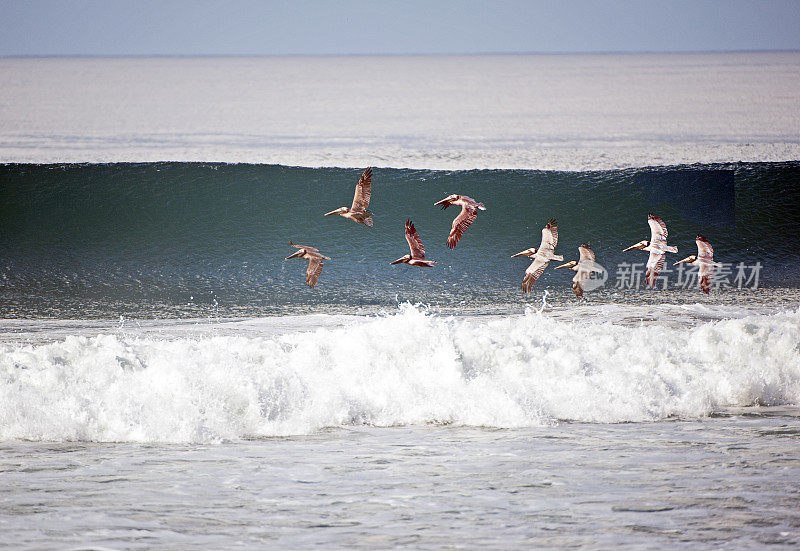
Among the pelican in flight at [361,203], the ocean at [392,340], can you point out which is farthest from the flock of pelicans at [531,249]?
the ocean at [392,340]

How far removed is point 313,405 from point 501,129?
297 inches

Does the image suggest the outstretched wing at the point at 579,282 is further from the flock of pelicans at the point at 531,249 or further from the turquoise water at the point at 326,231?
the turquoise water at the point at 326,231

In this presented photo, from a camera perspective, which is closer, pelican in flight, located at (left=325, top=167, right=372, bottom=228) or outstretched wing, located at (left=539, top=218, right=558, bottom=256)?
pelican in flight, located at (left=325, top=167, right=372, bottom=228)

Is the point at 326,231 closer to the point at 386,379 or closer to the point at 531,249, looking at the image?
the point at 531,249

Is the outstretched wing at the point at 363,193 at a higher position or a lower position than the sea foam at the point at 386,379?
higher

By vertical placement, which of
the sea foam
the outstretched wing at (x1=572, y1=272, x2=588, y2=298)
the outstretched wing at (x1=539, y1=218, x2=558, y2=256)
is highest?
the outstretched wing at (x1=539, y1=218, x2=558, y2=256)

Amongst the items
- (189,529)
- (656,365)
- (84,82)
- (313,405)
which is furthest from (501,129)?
(84,82)

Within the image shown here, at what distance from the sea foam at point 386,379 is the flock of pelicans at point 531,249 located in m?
0.46

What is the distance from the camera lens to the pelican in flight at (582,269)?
18.5ft

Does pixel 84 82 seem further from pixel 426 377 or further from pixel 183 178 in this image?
pixel 426 377

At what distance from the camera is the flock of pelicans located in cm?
365

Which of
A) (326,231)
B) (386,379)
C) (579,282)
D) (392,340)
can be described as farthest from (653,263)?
(326,231)

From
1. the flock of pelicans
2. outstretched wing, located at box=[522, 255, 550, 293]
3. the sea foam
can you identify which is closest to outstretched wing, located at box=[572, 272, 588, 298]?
the flock of pelicans

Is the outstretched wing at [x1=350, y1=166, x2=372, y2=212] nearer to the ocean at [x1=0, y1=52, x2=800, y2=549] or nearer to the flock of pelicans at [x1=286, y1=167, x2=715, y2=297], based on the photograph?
the flock of pelicans at [x1=286, y1=167, x2=715, y2=297]
